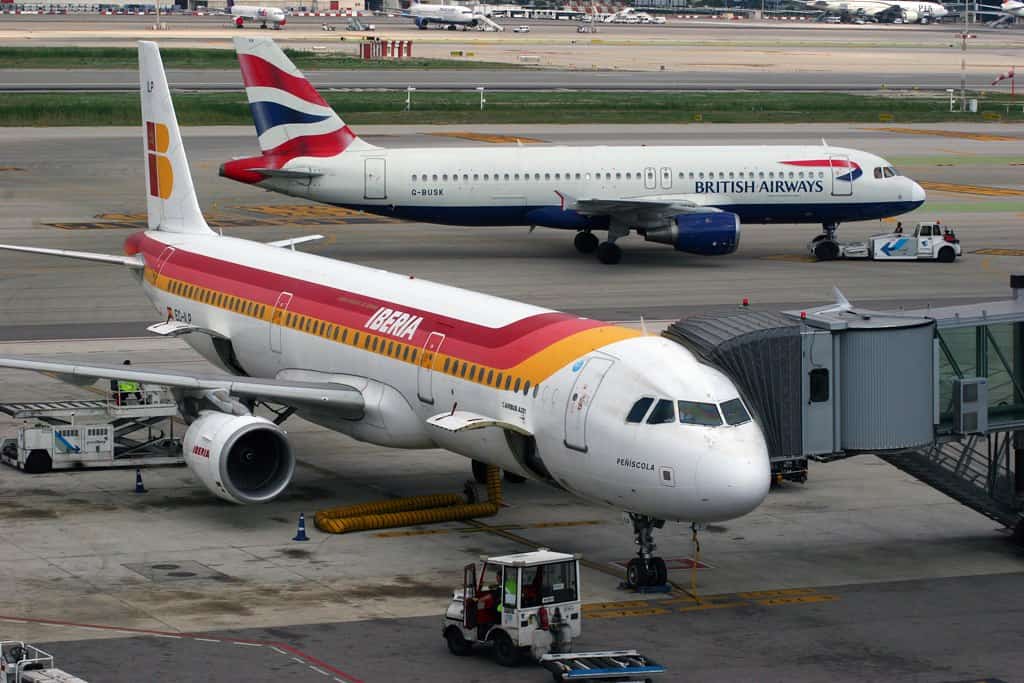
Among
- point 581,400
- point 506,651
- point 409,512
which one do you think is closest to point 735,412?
point 581,400

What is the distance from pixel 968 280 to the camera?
6506 cm

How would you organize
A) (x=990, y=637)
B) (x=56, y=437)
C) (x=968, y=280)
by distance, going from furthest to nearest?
(x=968, y=280) < (x=56, y=437) < (x=990, y=637)

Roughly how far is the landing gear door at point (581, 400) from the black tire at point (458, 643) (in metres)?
4.60

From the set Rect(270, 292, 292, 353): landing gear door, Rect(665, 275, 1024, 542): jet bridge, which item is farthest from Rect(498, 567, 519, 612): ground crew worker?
Rect(270, 292, 292, 353): landing gear door

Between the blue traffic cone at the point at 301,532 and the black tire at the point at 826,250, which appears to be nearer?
the blue traffic cone at the point at 301,532

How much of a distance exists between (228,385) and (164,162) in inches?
529

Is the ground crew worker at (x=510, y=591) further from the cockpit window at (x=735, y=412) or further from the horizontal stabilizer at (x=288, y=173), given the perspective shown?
the horizontal stabilizer at (x=288, y=173)

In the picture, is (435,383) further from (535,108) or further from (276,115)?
(535,108)

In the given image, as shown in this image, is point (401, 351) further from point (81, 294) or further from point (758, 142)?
point (758, 142)

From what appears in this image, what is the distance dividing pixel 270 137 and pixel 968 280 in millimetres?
27974

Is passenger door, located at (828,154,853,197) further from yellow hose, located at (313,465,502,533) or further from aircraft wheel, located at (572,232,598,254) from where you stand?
yellow hose, located at (313,465,502,533)

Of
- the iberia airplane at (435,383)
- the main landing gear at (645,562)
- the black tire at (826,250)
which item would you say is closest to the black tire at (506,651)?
the iberia airplane at (435,383)

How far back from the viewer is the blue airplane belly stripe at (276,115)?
220 ft

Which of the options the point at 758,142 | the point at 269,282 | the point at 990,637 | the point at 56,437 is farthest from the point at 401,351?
the point at 758,142
